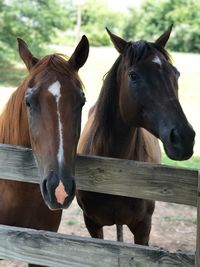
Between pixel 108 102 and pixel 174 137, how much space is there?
78 cm

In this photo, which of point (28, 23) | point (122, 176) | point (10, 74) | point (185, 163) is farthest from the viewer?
point (10, 74)

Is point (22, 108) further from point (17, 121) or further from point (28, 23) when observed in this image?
point (28, 23)

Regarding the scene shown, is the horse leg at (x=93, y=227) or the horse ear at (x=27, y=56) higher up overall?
the horse ear at (x=27, y=56)

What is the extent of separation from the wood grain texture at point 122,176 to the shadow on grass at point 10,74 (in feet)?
39.9

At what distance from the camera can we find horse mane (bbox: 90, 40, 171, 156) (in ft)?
10.0

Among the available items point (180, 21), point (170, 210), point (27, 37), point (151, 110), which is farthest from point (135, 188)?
point (180, 21)

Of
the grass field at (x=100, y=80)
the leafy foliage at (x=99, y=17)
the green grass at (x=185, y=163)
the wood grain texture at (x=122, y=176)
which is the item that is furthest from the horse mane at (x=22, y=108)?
the leafy foliage at (x=99, y=17)

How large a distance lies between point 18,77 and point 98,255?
13211 millimetres

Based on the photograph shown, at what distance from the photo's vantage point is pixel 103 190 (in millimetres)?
2373

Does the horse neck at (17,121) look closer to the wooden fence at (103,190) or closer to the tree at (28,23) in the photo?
the wooden fence at (103,190)

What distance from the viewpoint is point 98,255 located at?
2.20 m

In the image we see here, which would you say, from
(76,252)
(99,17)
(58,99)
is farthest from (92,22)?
(76,252)

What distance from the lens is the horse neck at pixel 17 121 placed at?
8.67ft

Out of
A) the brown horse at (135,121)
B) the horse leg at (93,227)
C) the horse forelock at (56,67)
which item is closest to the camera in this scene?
the horse forelock at (56,67)
